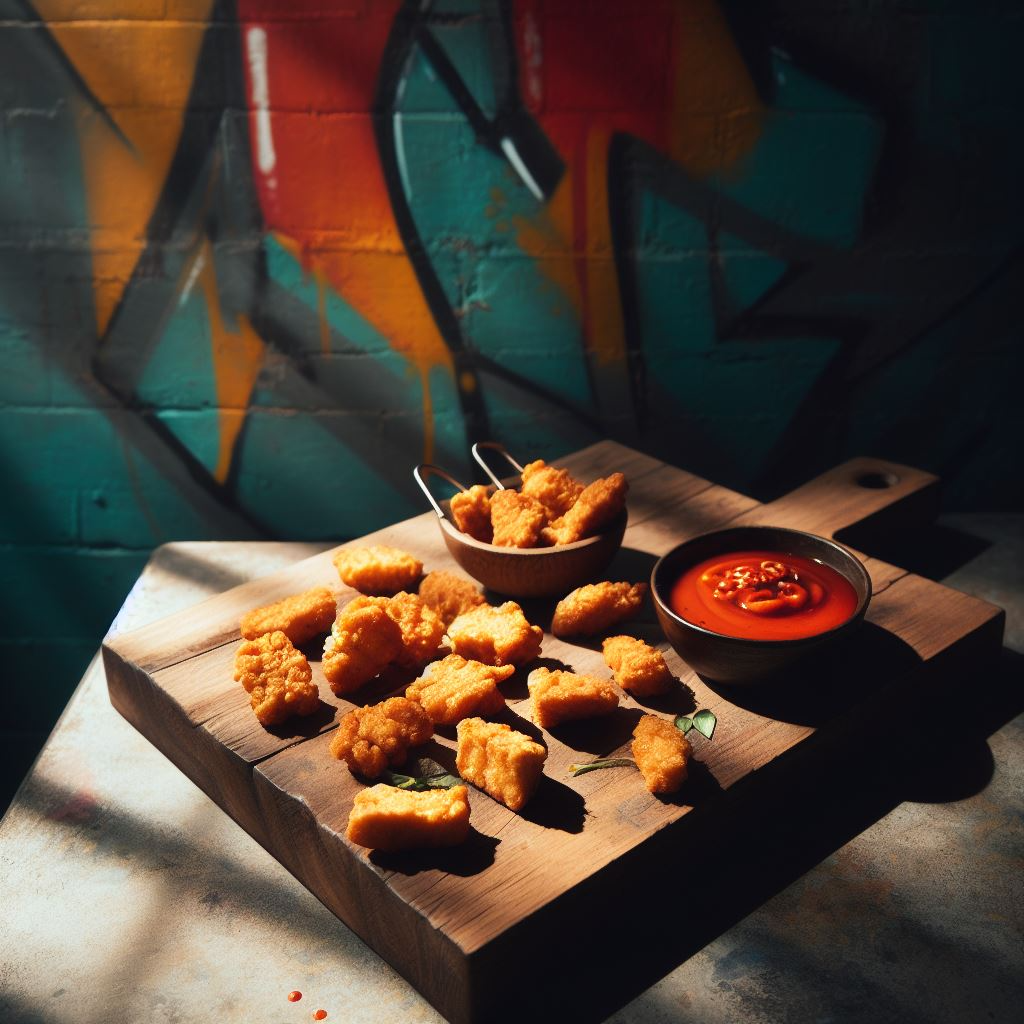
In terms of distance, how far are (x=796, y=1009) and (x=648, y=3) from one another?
74.6 inches

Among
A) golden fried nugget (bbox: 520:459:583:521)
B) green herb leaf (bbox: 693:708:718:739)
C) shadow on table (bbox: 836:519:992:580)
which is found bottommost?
shadow on table (bbox: 836:519:992:580)

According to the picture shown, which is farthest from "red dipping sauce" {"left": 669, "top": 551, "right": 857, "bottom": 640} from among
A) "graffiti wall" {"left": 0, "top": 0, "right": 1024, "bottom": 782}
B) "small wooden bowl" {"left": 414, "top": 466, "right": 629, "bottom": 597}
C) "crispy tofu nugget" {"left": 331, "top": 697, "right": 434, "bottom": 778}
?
"graffiti wall" {"left": 0, "top": 0, "right": 1024, "bottom": 782}

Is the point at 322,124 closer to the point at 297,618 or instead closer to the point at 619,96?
the point at 619,96

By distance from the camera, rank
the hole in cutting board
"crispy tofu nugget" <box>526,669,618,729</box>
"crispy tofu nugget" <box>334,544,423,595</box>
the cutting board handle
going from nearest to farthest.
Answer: "crispy tofu nugget" <box>526,669,618,729</box>
"crispy tofu nugget" <box>334,544,423,595</box>
the cutting board handle
the hole in cutting board

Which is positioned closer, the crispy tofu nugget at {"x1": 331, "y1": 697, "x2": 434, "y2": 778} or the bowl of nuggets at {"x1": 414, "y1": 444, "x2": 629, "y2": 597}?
the crispy tofu nugget at {"x1": 331, "y1": 697, "x2": 434, "y2": 778}

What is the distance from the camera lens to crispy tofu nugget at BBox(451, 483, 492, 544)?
1894 millimetres

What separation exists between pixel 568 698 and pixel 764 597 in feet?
1.05

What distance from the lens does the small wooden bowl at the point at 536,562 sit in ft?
6.00

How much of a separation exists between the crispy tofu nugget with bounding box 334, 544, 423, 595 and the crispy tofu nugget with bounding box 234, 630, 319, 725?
22 centimetres

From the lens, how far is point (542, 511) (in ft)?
6.23

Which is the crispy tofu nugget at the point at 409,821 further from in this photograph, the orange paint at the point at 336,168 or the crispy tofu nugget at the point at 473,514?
the orange paint at the point at 336,168

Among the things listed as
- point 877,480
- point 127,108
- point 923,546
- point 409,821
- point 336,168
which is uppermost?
point 127,108

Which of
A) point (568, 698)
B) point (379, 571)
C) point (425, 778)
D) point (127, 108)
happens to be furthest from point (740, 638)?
point (127, 108)

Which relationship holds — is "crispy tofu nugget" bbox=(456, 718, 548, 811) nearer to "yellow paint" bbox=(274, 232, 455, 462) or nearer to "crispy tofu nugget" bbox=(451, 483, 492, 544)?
"crispy tofu nugget" bbox=(451, 483, 492, 544)
